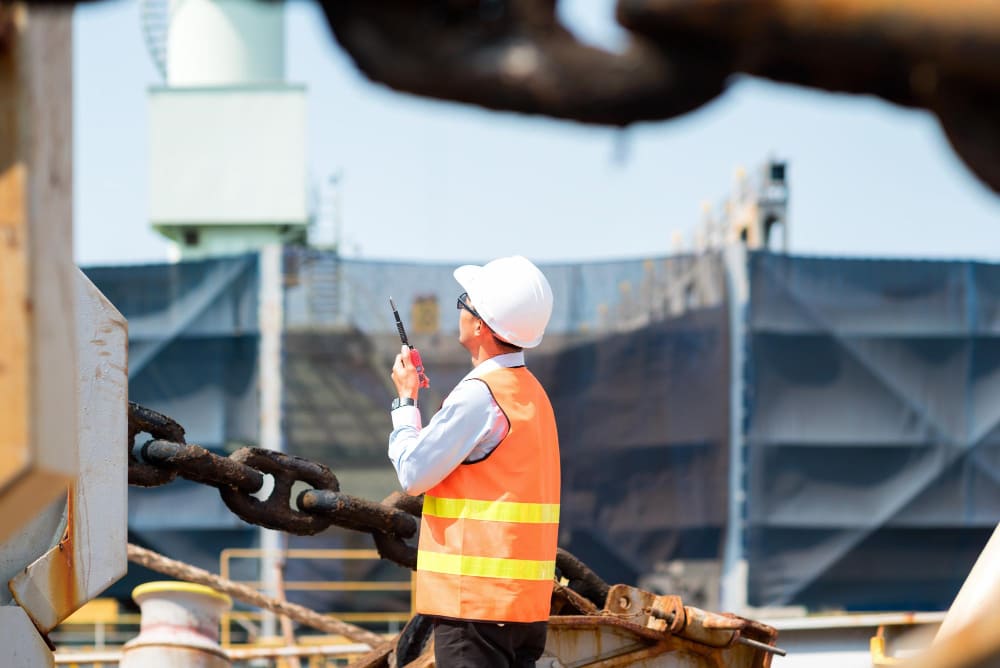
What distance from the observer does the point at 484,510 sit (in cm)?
324

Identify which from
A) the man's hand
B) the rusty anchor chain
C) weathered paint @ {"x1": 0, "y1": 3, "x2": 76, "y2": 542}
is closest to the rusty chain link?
the rusty anchor chain

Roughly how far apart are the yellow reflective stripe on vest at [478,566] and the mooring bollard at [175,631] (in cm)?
162

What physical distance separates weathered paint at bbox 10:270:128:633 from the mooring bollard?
1244 mm

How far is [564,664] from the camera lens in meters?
3.91

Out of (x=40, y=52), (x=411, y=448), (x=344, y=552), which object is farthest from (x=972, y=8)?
(x=344, y=552)

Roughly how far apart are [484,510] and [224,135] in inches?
Result: 685

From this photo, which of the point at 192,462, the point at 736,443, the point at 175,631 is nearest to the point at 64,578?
the point at 192,462

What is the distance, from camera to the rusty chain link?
148 inches

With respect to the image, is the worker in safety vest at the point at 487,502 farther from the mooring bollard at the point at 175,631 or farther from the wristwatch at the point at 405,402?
the mooring bollard at the point at 175,631

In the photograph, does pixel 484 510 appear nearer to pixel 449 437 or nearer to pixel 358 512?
pixel 449 437

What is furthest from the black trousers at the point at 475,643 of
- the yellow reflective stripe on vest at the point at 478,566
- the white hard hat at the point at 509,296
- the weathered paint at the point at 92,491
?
the weathered paint at the point at 92,491

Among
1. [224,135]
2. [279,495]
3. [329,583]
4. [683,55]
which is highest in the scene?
[224,135]

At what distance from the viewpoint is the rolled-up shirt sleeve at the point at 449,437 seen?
319cm

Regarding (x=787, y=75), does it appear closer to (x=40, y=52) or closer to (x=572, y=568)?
(x=40, y=52)
